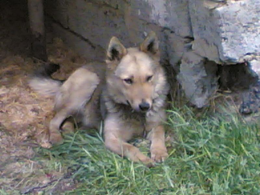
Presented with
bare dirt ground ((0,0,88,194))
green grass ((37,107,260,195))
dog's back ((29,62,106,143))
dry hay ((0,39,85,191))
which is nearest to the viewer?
green grass ((37,107,260,195))

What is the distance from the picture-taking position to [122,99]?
4512 mm

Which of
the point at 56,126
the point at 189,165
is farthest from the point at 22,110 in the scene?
the point at 189,165

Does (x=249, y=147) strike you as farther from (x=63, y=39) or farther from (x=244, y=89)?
(x=63, y=39)

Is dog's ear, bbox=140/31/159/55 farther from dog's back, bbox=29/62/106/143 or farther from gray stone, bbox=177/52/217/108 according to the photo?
dog's back, bbox=29/62/106/143

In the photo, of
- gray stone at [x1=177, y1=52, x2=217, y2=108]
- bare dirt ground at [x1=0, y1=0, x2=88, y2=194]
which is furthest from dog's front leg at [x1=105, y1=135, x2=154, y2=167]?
gray stone at [x1=177, y1=52, x2=217, y2=108]

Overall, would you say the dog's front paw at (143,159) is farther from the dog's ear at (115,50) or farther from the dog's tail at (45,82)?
the dog's tail at (45,82)

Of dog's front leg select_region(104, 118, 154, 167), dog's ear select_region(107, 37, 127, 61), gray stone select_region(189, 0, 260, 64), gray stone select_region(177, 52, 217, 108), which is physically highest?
gray stone select_region(189, 0, 260, 64)

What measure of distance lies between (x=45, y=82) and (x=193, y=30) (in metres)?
2.34

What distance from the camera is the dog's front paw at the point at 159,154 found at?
13.2 feet

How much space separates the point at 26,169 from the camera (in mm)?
4207

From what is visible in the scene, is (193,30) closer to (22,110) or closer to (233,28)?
(233,28)

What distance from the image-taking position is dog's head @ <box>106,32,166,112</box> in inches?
165

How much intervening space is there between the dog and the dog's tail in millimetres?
377

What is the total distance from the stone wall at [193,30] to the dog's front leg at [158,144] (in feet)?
1.56
